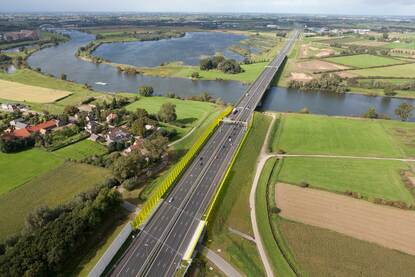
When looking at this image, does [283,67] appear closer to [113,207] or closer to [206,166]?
[206,166]

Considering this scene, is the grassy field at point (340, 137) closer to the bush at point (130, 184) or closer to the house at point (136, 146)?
the house at point (136, 146)

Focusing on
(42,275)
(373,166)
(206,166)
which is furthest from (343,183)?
(42,275)

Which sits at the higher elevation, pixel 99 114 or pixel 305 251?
pixel 99 114

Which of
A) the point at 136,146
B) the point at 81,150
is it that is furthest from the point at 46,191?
the point at 136,146

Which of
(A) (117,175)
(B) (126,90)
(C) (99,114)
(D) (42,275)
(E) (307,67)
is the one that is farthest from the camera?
(E) (307,67)

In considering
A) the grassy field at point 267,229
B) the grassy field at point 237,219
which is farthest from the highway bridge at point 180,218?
the grassy field at point 267,229

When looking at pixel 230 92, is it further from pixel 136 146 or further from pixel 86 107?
pixel 136 146
